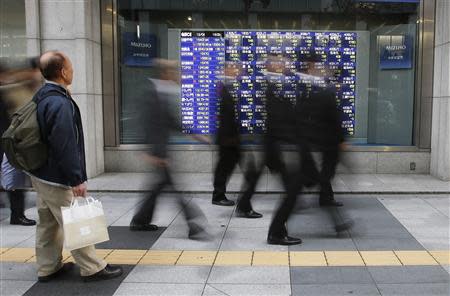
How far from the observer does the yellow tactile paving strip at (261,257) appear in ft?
16.2

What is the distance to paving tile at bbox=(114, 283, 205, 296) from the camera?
426 cm

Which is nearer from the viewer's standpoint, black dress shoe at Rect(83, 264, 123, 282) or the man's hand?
the man's hand

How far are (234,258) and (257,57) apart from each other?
571 cm

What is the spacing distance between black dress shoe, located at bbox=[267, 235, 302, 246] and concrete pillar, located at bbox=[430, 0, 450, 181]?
14.2ft

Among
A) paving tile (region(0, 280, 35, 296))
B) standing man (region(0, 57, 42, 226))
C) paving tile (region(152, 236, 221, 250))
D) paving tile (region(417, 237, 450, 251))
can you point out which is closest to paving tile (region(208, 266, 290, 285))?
paving tile (region(152, 236, 221, 250))

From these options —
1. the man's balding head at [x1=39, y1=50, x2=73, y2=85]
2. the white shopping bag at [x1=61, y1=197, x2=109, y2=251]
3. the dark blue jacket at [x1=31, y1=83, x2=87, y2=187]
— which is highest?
the man's balding head at [x1=39, y1=50, x2=73, y2=85]

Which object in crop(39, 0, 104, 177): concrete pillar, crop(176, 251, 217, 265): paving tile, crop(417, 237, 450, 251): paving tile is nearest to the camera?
crop(176, 251, 217, 265): paving tile

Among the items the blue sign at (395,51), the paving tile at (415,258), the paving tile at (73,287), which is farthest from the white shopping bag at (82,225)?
the blue sign at (395,51)

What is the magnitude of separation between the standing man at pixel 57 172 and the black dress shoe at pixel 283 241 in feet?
5.58

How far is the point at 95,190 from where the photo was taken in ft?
27.4

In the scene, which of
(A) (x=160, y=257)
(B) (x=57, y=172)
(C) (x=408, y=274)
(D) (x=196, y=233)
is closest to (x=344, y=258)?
(C) (x=408, y=274)

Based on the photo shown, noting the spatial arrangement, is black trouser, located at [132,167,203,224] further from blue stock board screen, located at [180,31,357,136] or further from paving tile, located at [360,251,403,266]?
blue stock board screen, located at [180,31,357,136]

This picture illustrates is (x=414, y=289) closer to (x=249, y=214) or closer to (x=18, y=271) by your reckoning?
(x=249, y=214)

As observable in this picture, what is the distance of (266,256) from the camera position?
514 cm
